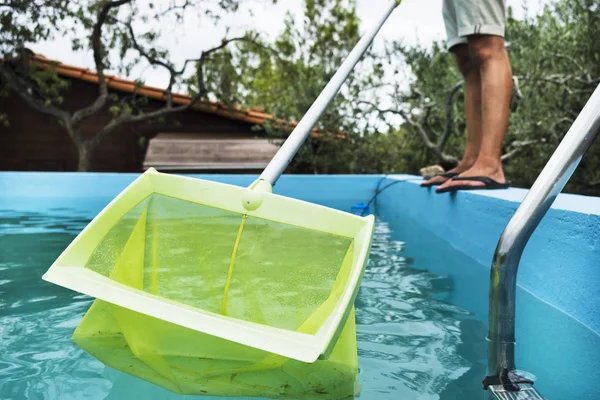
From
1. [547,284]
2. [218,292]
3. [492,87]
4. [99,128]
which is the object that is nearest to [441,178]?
[492,87]

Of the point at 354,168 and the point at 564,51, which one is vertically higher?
the point at 564,51

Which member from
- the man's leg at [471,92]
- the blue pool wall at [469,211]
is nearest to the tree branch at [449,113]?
the blue pool wall at [469,211]

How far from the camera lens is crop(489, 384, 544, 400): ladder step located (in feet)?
3.01

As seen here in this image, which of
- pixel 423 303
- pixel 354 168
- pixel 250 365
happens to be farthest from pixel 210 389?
pixel 354 168

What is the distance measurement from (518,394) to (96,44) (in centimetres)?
885

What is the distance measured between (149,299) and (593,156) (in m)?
6.27

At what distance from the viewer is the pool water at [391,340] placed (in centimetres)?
111

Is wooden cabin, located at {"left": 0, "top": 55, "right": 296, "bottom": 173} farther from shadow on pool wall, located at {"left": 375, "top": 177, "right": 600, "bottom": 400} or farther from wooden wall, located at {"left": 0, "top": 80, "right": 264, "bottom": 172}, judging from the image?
shadow on pool wall, located at {"left": 375, "top": 177, "right": 600, "bottom": 400}

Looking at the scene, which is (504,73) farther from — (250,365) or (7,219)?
(7,219)

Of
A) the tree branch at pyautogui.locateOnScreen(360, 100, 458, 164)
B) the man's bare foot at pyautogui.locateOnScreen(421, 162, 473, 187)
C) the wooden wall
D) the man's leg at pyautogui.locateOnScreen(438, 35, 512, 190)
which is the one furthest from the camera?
the wooden wall

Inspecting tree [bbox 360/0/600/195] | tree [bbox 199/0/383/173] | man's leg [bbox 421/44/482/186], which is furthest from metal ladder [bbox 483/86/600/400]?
tree [bbox 199/0/383/173]

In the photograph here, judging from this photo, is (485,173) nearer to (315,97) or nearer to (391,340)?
(391,340)

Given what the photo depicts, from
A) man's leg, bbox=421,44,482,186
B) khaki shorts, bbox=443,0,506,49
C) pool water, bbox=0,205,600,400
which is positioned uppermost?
khaki shorts, bbox=443,0,506,49

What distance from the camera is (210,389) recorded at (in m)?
1.05
